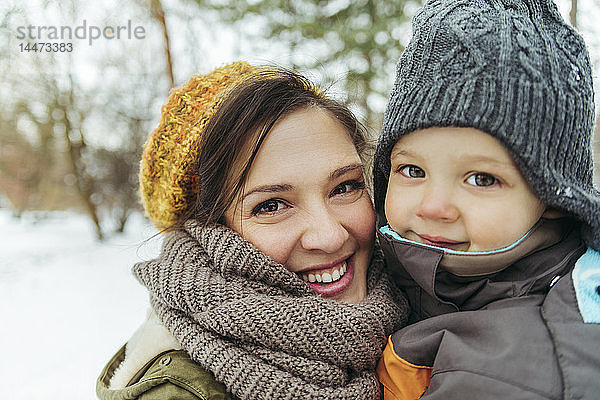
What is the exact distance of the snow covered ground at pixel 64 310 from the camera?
521 cm

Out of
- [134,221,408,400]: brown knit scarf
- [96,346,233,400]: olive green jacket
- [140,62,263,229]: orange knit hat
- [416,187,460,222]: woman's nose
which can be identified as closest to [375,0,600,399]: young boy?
[416,187,460,222]: woman's nose

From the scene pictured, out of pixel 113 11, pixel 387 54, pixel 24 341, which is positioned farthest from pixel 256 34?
pixel 24 341

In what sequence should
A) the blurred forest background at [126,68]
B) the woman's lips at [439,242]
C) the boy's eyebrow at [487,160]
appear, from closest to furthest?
1. the boy's eyebrow at [487,160]
2. the woman's lips at [439,242]
3. the blurred forest background at [126,68]

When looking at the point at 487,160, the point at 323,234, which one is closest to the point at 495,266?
the point at 487,160

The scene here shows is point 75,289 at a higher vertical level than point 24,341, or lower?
lower

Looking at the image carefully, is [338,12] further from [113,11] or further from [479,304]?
[479,304]

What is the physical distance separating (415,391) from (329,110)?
1054mm

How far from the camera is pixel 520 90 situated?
128 centimetres

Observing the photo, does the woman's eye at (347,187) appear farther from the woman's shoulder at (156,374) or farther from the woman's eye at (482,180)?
the woman's shoulder at (156,374)

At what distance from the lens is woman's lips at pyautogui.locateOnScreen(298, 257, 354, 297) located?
1.70 metres

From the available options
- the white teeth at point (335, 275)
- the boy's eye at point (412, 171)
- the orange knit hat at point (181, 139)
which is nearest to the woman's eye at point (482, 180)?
the boy's eye at point (412, 171)

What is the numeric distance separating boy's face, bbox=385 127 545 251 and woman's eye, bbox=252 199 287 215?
0.50m

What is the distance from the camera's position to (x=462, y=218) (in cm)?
137

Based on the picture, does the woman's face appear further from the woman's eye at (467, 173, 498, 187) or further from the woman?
the woman's eye at (467, 173, 498, 187)
